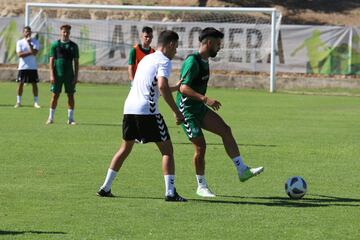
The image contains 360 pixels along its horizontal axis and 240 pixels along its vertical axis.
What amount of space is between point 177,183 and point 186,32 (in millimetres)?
23921

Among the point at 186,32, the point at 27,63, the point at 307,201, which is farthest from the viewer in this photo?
the point at 186,32

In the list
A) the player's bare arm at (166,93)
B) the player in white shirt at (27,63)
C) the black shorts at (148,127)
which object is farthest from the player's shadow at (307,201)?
the player in white shirt at (27,63)

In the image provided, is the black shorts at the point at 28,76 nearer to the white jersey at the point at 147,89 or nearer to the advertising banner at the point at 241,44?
the advertising banner at the point at 241,44

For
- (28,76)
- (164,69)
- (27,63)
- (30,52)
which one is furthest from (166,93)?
(27,63)

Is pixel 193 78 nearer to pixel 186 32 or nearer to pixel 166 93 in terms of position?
pixel 166 93

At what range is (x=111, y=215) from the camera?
404 inches

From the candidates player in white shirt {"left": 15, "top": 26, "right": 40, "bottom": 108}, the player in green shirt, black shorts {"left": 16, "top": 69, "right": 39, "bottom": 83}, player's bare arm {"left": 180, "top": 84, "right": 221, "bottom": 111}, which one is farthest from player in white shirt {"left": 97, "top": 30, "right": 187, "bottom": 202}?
black shorts {"left": 16, "top": 69, "right": 39, "bottom": 83}

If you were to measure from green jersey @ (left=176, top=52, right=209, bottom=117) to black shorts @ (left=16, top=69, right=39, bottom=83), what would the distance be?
1420cm

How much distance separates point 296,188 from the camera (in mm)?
11586

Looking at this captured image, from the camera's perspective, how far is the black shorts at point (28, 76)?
2578cm

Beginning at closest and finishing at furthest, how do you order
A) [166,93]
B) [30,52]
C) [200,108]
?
1. [166,93]
2. [200,108]
3. [30,52]

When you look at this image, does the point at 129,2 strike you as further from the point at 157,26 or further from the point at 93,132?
the point at 93,132

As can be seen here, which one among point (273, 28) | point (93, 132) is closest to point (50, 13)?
point (273, 28)

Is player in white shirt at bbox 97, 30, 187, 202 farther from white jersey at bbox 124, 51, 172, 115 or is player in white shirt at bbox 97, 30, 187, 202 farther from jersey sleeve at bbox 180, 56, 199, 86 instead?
jersey sleeve at bbox 180, 56, 199, 86
